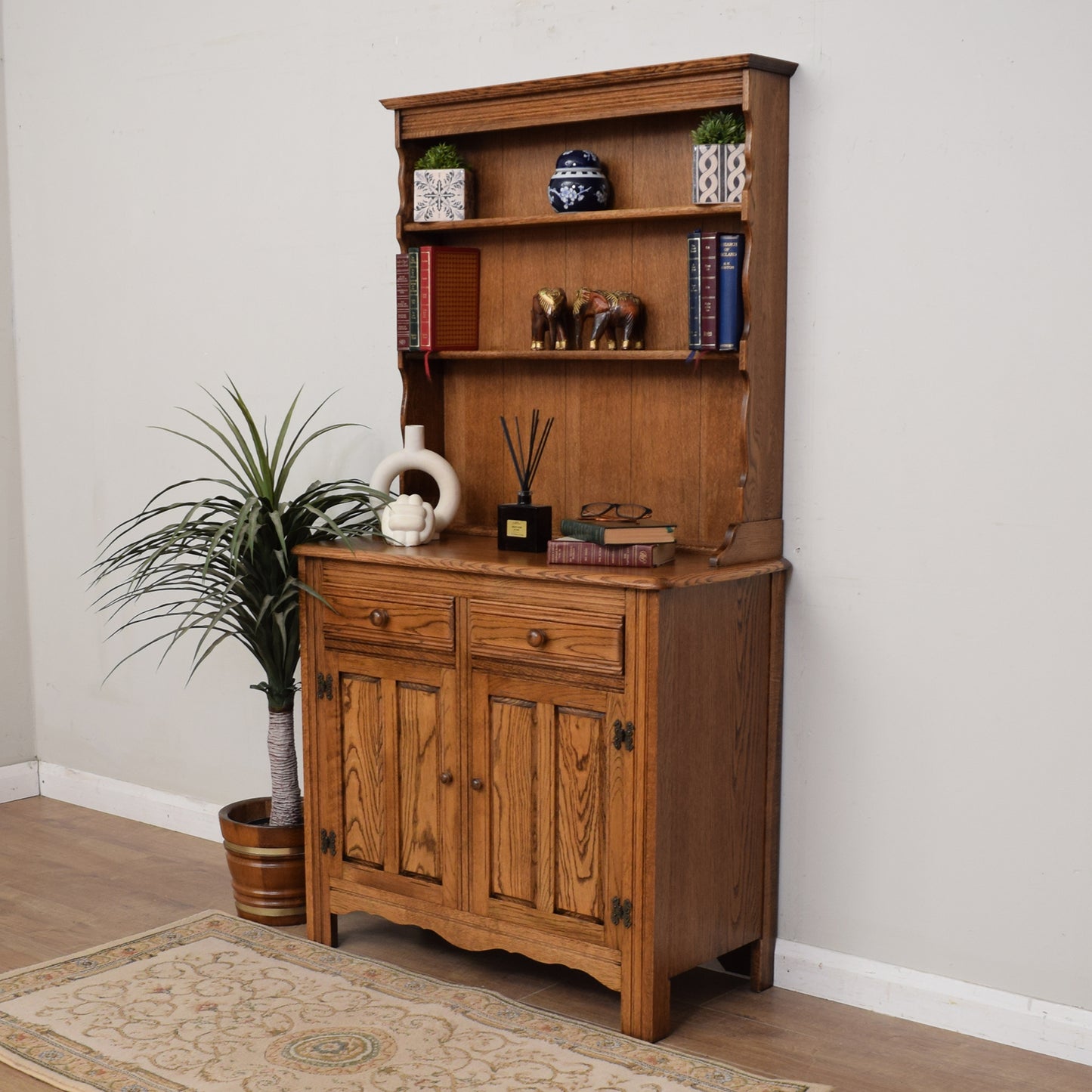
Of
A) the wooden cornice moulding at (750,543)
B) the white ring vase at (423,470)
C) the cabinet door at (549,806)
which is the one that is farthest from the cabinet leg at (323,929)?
the wooden cornice moulding at (750,543)

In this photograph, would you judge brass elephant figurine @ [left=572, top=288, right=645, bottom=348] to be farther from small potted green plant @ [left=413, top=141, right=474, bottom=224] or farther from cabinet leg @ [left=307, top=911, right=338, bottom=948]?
cabinet leg @ [left=307, top=911, right=338, bottom=948]

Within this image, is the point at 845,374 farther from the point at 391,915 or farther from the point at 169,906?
the point at 169,906

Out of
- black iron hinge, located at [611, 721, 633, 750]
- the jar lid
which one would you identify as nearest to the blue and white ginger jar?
the jar lid

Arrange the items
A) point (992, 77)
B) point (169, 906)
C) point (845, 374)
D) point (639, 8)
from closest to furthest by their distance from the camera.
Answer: point (992, 77), point (845, 374), point (639, 8), point (169, 906)

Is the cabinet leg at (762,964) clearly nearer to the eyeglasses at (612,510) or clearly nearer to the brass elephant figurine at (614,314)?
the eyeglasses at (612,510)

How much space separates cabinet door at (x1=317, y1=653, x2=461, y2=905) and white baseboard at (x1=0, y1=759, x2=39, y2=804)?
1.93m

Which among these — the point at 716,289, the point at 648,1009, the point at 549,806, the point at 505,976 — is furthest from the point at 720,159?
the point at 505,976

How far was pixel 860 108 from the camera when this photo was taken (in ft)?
9.98

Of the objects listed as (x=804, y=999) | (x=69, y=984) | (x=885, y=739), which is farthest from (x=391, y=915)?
(x=885, y=739)

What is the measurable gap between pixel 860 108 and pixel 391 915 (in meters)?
2.15

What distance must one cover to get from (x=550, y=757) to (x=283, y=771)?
0.96 m

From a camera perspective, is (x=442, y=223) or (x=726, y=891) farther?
(x=442, y=223)

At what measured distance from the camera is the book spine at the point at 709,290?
3.08 meters

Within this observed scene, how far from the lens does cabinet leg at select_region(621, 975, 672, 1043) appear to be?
9.66ft
